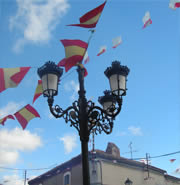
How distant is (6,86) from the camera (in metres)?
4.91

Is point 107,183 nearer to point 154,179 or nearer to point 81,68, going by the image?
point 154,179

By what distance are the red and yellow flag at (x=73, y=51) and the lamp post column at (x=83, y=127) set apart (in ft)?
0.70

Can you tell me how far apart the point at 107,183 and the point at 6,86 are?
534 inches

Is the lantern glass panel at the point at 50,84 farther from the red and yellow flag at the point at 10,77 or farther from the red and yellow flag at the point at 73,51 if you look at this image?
the red and yellow flag at the point at 10,77

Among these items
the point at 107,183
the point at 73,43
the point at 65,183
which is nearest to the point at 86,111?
the point at 73,43

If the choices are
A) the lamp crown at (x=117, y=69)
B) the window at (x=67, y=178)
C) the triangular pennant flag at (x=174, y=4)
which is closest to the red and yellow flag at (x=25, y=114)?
the lamp crown at (x=117, y=69)

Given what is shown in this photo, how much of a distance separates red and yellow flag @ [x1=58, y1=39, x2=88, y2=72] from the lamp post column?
0.70 ft

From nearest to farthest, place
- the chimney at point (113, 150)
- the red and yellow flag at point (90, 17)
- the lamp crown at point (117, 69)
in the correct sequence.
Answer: the red and yellow flag at point (90, 17) < the lamp crown at point (117, 69) < the chimney at point (113, 150)

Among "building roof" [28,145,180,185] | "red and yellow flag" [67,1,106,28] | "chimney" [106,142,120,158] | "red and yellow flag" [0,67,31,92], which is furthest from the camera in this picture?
"chimney" [106,142,120,158]

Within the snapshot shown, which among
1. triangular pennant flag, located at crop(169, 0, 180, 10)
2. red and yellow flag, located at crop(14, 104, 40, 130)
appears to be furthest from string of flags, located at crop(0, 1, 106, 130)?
triangular pennant flag, located at crop(169, 0, 180, 10)

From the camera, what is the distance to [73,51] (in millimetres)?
4465

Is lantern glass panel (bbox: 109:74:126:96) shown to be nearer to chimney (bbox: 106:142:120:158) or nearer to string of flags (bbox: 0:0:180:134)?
string of flags (bbox: 0:0:180:134)

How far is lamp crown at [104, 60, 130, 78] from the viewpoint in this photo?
4129mm

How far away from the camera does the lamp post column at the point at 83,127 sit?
3.43 meters
